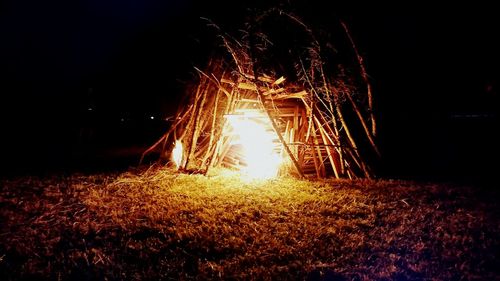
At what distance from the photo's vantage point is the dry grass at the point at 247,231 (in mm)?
4086

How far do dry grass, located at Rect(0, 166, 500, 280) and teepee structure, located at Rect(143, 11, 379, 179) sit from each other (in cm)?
134

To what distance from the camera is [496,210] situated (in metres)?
5.98

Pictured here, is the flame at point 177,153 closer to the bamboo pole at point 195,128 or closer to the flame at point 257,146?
the bamboo pole at point 195,128

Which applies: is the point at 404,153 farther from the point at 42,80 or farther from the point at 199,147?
the point at 42,80

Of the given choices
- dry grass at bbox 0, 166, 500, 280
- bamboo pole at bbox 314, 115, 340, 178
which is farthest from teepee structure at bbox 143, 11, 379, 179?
dry grass at bbox 0, 166, 500, 280

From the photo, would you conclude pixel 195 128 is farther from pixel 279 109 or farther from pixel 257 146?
pixel 279 109

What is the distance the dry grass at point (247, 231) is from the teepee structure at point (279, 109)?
134cm

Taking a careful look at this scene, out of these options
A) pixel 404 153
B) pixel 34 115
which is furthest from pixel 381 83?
pixel 34 115

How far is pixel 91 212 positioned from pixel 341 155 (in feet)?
19.4

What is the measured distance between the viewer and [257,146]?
30.7 feet

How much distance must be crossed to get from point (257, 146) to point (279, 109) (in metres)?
1.25

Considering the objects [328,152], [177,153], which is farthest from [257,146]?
[177,153]

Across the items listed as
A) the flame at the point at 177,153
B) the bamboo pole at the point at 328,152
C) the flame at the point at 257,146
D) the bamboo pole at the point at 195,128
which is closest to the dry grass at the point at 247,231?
the bamboo pole at the point at 328,152

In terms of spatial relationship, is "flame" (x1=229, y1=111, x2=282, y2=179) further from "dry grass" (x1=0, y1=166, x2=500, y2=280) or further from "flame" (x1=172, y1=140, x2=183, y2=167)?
"flame" (x1=172, y1=140, x2=183, y2=167)
